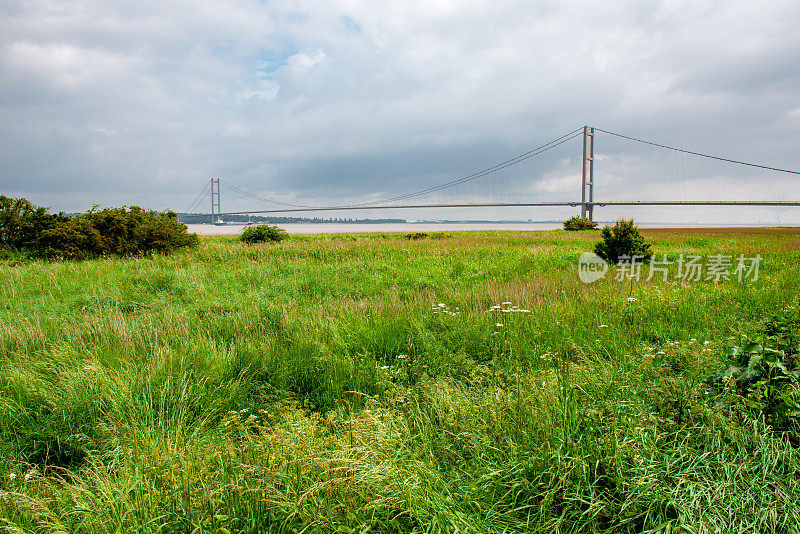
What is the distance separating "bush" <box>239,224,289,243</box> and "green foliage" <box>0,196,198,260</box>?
4027 millimetres

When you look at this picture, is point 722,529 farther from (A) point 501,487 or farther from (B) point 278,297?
(B) point 278,297

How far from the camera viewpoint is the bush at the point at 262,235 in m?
19.3

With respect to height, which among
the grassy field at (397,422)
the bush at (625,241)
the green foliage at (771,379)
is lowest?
the grassy field at (397,422)

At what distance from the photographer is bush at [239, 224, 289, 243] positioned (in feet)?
63.4

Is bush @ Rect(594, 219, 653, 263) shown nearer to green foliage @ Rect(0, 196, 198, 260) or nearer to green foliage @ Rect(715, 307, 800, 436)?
green foliage @ Rect(715, 307, 800, 436)

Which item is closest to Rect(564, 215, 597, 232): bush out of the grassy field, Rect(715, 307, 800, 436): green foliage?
the grassy field

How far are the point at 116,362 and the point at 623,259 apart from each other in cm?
1258
